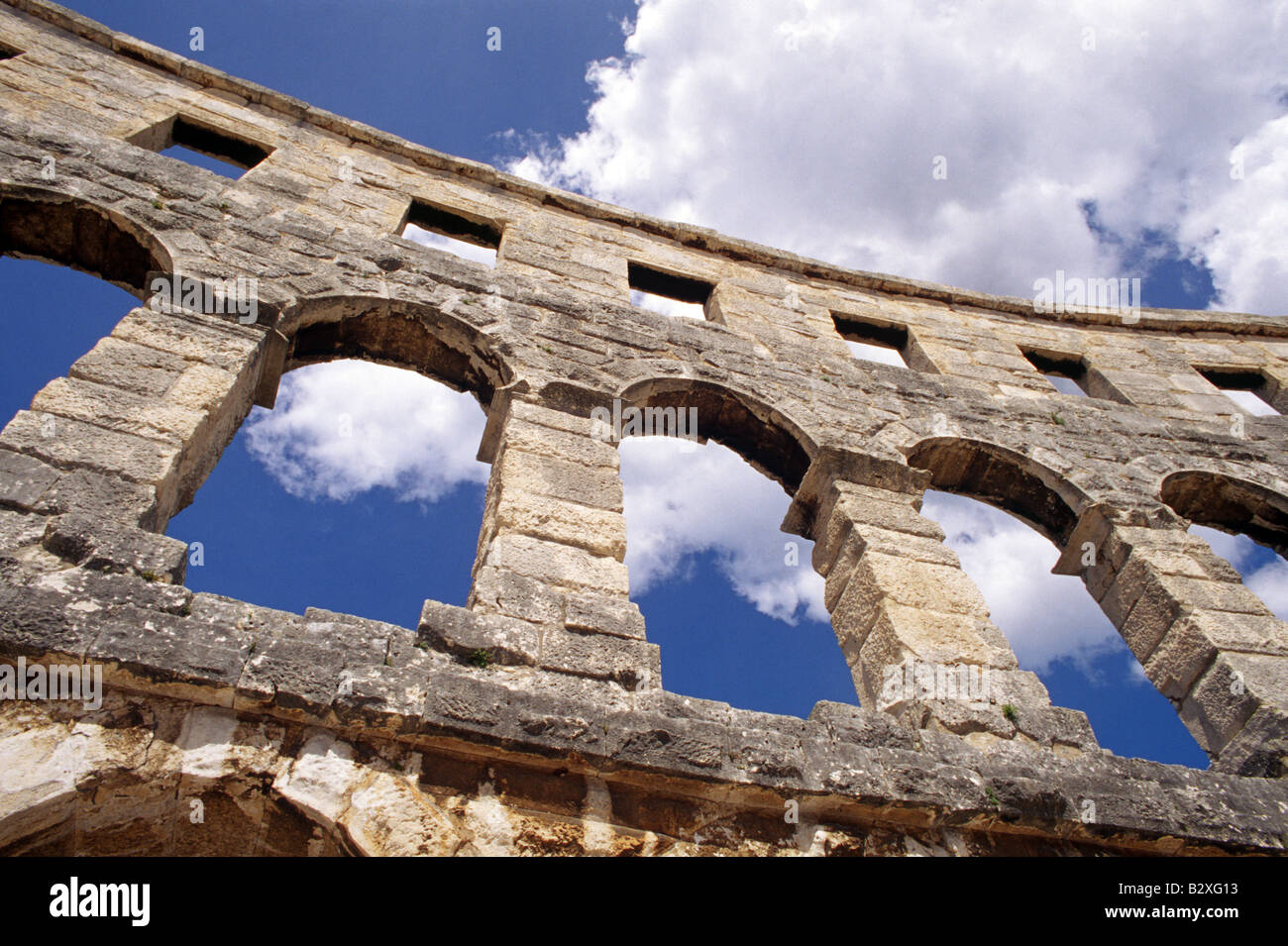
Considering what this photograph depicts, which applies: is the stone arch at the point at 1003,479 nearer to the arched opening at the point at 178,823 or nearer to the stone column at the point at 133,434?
the stone column at the point at 133,434

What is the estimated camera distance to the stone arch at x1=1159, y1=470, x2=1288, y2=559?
25.4 ft

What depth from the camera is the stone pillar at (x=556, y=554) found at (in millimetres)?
3691

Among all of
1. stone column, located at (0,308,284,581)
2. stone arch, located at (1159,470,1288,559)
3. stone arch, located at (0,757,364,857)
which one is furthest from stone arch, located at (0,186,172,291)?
stone arch, located at (1159,470,1288,559)

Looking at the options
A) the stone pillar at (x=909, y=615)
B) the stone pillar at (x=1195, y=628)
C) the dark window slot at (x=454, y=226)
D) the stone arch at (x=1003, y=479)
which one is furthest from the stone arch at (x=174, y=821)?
the dark window slot at (x=454, y=226)

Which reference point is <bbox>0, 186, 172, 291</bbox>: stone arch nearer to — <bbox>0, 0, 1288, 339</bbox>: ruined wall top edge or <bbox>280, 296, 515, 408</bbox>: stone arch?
<bbox>280, 296, 515, 408</bbox>: stone arch

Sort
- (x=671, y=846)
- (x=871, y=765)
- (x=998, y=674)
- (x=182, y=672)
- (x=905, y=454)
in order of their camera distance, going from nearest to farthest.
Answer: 1. (x=182, y=672)
2. (x=671, y=846)
3. (x=871, y=765)
4. (x=998, y=674)
5. (x=905, y=454)

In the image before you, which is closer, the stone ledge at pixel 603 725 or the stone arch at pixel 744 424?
the stone ledge at pixel 603 725

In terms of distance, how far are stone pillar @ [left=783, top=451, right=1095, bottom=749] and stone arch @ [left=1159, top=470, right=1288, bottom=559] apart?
10.9 feet

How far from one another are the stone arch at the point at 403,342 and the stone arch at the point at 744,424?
126cm
